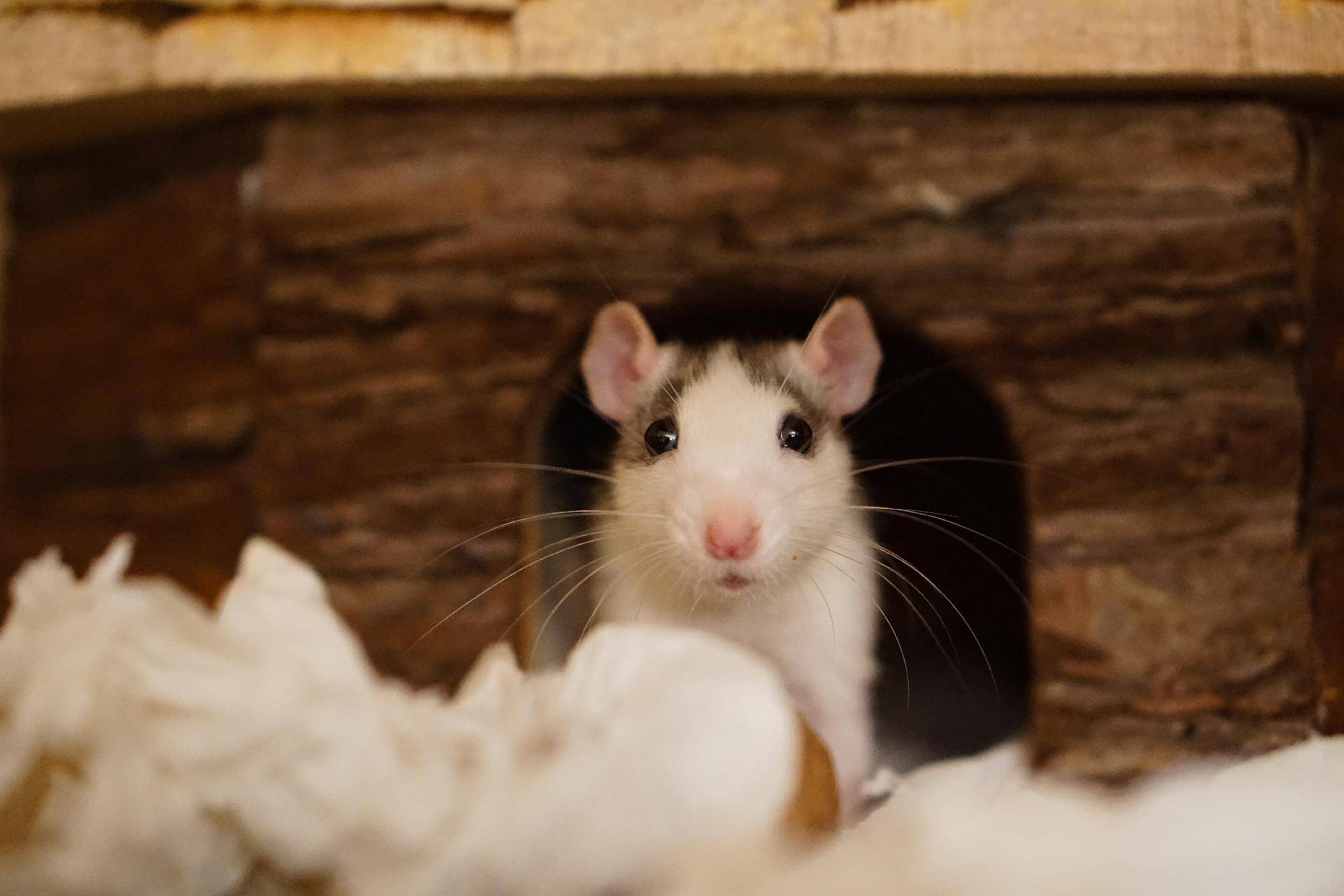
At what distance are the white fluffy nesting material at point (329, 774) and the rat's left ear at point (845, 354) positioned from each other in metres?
0.69

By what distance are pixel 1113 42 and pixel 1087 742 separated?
3.56 ft

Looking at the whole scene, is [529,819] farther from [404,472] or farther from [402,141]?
[402,141]

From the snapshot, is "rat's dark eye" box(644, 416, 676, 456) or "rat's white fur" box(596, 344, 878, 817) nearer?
"rat's white fur" box(596, 344, 878, 817)

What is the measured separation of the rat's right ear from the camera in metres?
1.61

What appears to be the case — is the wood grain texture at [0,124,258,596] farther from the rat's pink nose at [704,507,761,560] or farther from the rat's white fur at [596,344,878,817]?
the rat's pink nose at [704,507,761,560]

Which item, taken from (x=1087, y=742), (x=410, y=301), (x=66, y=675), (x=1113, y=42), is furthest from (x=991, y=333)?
(x=66, y=675)

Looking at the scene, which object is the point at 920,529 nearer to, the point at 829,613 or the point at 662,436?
the point at 829,613

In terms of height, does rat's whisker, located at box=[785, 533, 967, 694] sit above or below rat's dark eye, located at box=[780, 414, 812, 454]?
below

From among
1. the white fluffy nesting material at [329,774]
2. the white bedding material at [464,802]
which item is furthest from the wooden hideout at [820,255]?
the white fluffy nesting material at [329,774]

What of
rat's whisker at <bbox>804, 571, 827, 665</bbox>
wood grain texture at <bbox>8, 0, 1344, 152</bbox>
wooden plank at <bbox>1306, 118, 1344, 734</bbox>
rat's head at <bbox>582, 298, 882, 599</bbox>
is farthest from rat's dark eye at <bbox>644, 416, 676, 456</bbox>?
wooden plank at <bbox>1306, 118, 1344, 734</bbox>

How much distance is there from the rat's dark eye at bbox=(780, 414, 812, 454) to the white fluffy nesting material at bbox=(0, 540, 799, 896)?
0.63 m

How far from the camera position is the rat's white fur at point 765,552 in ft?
4.90

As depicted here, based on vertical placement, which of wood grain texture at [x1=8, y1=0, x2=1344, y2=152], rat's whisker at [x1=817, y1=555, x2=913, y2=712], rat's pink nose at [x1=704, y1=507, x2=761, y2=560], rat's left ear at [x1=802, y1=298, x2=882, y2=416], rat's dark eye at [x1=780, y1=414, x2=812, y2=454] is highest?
wood grain texture at [x1=8, y1=0, x2=1344, y2=152]

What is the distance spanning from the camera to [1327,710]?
1.61 m
